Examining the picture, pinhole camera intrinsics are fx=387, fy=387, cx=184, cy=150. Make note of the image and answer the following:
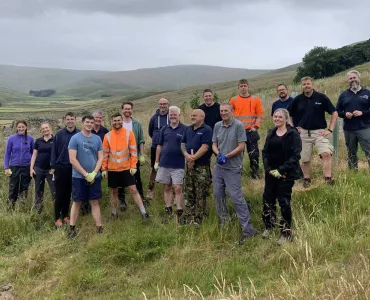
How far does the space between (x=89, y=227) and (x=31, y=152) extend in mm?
2238

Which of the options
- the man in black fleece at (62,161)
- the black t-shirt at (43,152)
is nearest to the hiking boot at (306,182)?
the man in black fleece at (62,161)

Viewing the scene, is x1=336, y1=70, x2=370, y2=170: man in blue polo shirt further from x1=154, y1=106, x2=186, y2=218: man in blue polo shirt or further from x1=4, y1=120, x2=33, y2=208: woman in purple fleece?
x1=4, y1=120, x2=33, y2=208: woman in purple fleece

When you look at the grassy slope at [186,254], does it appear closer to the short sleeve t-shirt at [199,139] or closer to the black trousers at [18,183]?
→ the black trousers at [18,183]

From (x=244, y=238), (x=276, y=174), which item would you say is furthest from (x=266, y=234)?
(x=276, y=174)

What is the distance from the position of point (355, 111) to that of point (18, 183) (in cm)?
676

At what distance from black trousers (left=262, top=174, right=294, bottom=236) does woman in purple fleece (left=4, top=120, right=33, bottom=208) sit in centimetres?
499

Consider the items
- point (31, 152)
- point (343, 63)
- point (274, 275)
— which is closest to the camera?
point (274, 275)

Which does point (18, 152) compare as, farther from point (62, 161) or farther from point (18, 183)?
point (62, 161)

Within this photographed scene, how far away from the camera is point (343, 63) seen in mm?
50906

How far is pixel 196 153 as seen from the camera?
20.7 feet

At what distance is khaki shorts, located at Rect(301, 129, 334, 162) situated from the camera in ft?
22.5

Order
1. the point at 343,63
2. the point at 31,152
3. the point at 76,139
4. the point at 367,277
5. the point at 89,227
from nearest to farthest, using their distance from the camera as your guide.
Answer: the point at 367,277, the point at 76,139, the point at 89,227, the point at 31,152, the point at 343,63

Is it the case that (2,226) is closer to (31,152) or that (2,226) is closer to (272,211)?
(31,152)

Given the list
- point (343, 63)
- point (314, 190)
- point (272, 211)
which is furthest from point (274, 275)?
point (343, 63)
